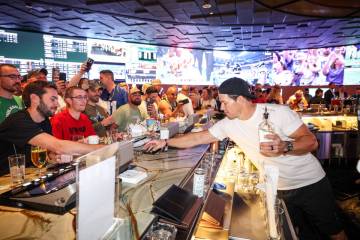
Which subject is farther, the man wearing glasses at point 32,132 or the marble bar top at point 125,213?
the man wearing glasses at point 32,132

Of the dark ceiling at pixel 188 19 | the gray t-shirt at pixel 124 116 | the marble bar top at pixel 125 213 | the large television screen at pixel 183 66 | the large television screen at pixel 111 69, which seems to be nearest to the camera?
the marble bar top at pixel 125 213

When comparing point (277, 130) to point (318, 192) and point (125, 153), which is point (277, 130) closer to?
point (318, 192)

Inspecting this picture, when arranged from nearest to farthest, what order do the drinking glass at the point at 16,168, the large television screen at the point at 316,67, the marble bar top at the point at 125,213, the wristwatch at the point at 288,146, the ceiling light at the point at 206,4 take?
the marble bar top at the point at 125,213, the drinking glass at the point at 16,168, the wristwatch at the point at 288,146, the ceiling light at the point at 206,4, the large television screen at the point at 316,67

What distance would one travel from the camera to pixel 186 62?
14.2m

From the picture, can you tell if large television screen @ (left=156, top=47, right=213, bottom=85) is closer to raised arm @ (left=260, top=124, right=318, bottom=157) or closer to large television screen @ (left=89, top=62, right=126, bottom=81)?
large television screen @ (left=89, top=62, right=126, bottom=81)

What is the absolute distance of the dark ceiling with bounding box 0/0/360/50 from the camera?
6.69 meters

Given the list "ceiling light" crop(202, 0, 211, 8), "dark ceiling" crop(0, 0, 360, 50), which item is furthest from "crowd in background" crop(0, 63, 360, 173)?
"ceiling light" crop(202, 0, 211, 8)

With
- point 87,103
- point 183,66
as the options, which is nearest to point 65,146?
point 87,103

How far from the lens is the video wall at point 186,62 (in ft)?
31.4

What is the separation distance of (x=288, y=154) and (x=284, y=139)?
170 millimetres

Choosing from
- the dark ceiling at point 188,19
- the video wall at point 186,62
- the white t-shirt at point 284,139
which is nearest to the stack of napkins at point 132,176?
the white t-shirt at point 284,139

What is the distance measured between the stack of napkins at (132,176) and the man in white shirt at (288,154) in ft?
2.01

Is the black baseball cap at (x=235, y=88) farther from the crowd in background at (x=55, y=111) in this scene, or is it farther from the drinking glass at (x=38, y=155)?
the drinking glass at (x=38, y=155)

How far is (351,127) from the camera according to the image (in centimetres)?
663
